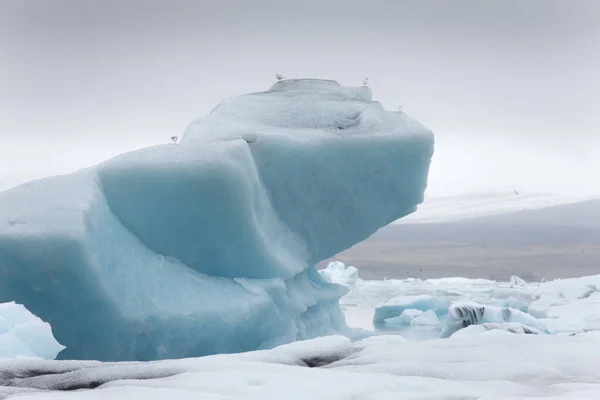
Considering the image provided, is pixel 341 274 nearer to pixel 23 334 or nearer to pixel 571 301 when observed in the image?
pixel 571 301

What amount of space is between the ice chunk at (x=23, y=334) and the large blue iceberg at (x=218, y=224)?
975mm

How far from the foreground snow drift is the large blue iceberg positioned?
9.20 feet

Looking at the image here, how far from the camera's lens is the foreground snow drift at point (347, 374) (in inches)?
117

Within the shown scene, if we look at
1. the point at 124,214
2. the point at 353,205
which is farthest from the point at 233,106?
the point at 124,214

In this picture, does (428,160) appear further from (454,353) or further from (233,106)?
(454,353)

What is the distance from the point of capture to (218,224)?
815 cm

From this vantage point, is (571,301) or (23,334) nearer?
(23,334)

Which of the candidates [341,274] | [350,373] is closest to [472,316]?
[350,373]

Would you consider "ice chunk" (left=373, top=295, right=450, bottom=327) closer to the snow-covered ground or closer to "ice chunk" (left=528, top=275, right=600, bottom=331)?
"ice chunk" (left=528, top=275, right=600, bottom=331)

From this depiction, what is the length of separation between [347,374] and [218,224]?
16.2 ft

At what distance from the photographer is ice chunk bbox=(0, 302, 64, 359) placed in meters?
5.09

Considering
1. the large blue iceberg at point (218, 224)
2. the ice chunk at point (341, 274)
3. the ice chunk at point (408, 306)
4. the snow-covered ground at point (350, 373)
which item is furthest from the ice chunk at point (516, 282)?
the snow-covered ground at point (350, 373)

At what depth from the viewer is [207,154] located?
7.96 metres

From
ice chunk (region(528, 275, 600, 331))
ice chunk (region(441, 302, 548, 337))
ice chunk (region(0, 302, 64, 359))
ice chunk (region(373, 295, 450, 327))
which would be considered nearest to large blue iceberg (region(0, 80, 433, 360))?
ice chunk (region(0, 302, 64, 359))
